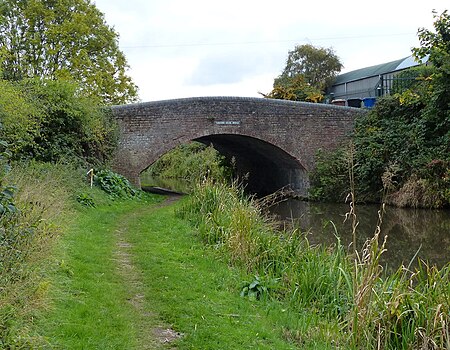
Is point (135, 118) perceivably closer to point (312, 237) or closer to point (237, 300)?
point (312, 237)

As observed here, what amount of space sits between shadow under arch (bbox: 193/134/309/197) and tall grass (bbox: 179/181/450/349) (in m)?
9.30

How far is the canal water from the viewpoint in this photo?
888 cm

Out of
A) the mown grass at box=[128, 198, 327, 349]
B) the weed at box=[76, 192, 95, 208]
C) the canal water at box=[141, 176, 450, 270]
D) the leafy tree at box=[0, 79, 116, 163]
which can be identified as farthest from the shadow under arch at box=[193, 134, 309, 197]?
the mown grass at box=[128, 198, 327, 349]

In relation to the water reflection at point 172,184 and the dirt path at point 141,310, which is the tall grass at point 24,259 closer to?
the dirt path at point 141,310

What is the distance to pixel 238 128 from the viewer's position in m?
17.5

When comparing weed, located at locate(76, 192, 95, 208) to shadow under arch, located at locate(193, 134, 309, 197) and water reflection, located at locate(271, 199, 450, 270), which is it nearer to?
water reflection, located at locate(271, 199, 450, 270)

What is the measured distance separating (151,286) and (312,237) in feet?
17.7

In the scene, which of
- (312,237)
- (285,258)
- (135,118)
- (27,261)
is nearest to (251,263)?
(285,258)

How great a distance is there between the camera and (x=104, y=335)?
3881 mm

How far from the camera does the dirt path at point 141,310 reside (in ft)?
13.0

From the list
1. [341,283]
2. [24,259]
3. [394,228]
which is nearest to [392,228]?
[394,228]

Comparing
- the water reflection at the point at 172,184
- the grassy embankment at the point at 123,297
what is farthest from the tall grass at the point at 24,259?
the water reflection at the point at 172,184

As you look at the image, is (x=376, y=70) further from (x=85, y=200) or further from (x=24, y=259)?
(x=24, y=259)

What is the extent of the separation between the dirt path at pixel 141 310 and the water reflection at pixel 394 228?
2.43 m
